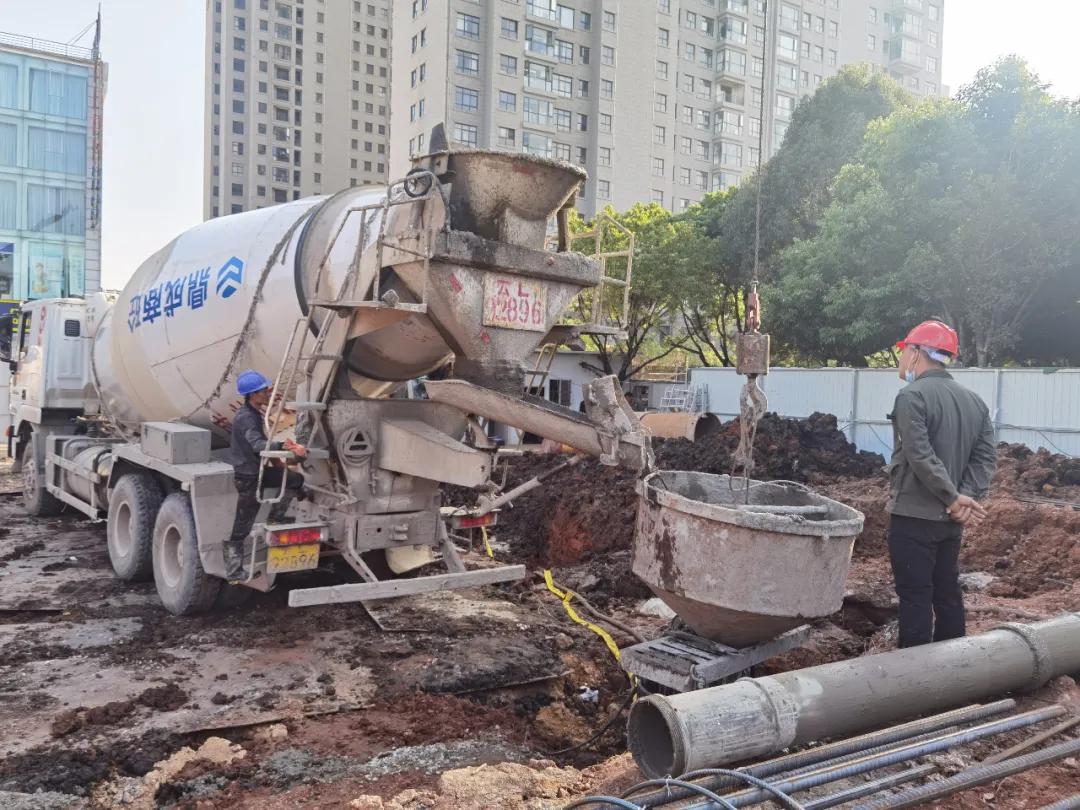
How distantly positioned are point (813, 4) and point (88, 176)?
53433 millimetres

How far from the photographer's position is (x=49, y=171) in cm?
3303

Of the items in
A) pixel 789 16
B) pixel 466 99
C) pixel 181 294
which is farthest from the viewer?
pixel 789 16

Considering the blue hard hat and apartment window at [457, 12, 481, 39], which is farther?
apartment window at [457, 12, 481, 39]

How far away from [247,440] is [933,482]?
184 inches

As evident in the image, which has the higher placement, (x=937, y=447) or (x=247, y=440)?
(x=937, y=447)

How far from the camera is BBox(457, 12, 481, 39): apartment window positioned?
47.9 m

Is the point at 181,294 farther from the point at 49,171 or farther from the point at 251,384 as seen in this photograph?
the point at 49,171

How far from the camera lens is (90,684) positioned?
17.7 feet

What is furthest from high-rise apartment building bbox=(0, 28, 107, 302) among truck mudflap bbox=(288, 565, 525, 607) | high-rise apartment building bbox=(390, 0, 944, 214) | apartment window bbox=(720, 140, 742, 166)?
apartment window bbox=(720, 140, 742, 166)

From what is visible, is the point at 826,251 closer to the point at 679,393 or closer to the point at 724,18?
the point at 679,393

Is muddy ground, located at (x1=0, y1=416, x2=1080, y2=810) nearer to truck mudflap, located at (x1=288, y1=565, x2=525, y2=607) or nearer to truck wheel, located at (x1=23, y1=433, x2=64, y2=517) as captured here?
truck mudflap, located at (x1=288, y1=565, x2=525, y2=607)

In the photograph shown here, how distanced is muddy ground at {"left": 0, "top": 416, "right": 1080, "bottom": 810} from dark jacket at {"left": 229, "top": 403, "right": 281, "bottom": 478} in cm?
128

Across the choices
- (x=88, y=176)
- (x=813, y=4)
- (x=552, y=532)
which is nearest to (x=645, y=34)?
(x=813, y=4)

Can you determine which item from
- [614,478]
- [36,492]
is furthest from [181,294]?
[614,478]
